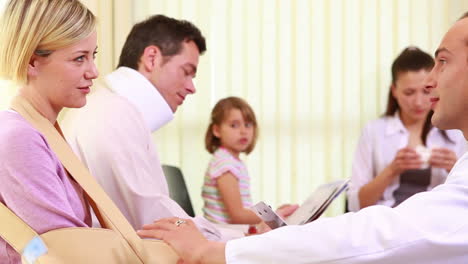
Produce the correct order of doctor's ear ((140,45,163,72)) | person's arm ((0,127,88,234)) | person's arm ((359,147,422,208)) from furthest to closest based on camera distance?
person's arm ((359,147,422,208)) → doctor's ear ((140,45,163,72)) → person's arm ((0,127,88,234))

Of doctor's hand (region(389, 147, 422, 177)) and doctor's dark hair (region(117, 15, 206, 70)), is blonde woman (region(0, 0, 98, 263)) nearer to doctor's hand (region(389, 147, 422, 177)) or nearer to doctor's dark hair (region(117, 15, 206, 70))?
doctor's dark hair (region(117, 15, 206, 70))

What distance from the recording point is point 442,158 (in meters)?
3.30

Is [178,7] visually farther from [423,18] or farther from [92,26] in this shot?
[92,26]

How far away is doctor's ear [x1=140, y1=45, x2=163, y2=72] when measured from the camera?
2629 millimetres

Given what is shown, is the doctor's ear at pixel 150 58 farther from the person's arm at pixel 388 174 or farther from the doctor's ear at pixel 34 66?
the person's arm at pixel 388 174

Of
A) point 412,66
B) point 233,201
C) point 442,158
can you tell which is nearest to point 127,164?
point 233,201

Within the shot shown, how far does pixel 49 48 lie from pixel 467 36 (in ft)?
2.78

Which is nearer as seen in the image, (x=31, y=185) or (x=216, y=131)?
(x=31, y=185)

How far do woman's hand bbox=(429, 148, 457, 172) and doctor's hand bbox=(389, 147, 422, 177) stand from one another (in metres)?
0.06

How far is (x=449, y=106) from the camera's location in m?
1.51

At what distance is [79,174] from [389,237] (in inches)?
25.0

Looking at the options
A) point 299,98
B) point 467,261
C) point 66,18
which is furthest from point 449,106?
point 299,98

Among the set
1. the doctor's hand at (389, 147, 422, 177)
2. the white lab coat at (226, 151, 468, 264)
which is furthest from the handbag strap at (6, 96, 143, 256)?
the doctor's hand at (389, 147, 422, 177)

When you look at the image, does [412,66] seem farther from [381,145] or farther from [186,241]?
[186,241]
